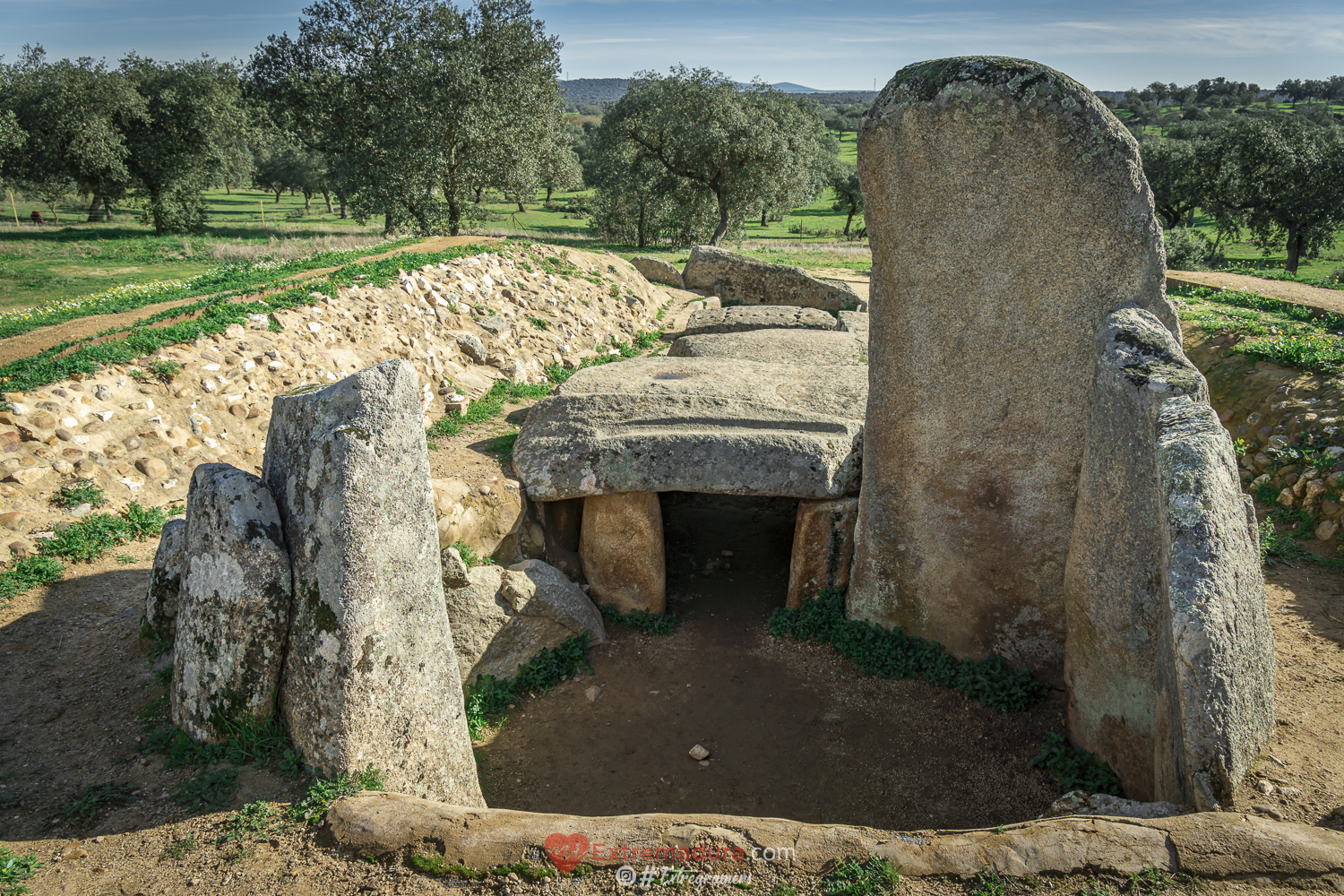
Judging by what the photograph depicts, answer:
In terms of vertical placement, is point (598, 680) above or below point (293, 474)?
below

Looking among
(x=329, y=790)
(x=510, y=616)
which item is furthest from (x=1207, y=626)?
(x=510, y=616)

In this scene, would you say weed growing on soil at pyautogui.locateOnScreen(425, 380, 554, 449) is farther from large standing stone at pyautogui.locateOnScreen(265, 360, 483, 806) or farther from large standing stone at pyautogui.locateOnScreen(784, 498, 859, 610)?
large standing stone at pyautogui.locateOnScreen(784, 498, 859, 610)

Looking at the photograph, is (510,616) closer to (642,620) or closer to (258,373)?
(642,620)


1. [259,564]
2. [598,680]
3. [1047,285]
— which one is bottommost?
[598,680]

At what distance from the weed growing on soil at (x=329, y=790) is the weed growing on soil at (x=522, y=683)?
1.72 meters

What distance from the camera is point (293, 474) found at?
14.0ft

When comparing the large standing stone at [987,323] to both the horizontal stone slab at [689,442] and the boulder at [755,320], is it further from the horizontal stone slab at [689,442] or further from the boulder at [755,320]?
the boulder at [755,320]

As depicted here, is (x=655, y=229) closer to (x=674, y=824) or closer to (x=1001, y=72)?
(x=1001, y=72)

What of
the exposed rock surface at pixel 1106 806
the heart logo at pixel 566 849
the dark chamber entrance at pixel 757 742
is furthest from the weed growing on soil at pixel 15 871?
the exposed rock surface at pixel 1106 806

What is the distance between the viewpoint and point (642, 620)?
7.01 metres

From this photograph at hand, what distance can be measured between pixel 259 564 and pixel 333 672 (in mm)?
705

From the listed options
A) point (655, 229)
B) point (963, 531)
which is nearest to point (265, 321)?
point (963, 531)

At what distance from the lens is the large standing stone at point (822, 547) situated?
6879 mm

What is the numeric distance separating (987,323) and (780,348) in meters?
4.68
